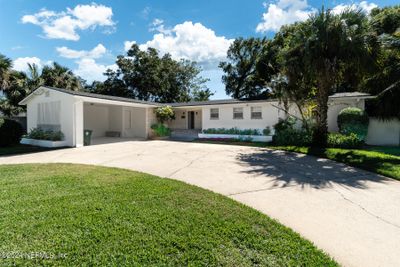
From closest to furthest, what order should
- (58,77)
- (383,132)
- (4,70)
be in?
(383,132), (4,70), (58,77)

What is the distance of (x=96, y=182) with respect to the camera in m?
5.47

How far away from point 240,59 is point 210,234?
29.1 metres

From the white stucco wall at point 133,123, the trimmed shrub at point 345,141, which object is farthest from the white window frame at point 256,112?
the white stucco wall at point 133,123

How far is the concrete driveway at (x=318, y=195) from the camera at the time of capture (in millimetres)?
3047

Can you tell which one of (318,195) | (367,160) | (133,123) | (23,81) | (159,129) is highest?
(23,81)

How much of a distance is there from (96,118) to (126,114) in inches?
111

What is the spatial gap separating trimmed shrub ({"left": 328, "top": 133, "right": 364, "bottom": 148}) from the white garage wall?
18.6m

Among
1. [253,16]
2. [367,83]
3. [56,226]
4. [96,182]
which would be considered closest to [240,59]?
[253,16]

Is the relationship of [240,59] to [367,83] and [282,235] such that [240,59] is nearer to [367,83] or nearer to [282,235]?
[367,83]

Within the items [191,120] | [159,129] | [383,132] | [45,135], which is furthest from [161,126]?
[383,132]

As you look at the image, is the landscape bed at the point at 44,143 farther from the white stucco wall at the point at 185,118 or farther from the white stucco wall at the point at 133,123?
the white stucco wall at the point at 185,118

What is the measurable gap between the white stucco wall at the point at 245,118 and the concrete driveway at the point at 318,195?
733cm

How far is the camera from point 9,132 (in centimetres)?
1238

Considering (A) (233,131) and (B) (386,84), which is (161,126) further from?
(B) (386,84)
